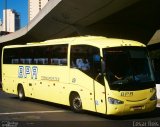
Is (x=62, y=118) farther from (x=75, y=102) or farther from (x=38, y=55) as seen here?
(x=38, y=55)

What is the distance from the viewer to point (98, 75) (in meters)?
14.6

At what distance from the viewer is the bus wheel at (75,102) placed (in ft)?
52.3

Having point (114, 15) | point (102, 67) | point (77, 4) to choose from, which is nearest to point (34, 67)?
point (102, 67)

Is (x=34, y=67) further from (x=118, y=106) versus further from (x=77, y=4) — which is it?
(x=77, y=4)

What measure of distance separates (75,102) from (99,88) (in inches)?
79.7

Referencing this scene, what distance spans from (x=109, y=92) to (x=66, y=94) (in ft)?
10.3

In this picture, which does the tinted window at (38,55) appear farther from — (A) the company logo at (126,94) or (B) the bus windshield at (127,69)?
(A) the company logo at (126,94)

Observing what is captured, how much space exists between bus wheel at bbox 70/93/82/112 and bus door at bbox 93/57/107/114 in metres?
1.34

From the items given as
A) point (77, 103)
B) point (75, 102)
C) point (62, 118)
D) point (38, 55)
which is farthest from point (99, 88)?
point (38, 55)

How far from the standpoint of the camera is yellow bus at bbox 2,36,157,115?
46.2ft

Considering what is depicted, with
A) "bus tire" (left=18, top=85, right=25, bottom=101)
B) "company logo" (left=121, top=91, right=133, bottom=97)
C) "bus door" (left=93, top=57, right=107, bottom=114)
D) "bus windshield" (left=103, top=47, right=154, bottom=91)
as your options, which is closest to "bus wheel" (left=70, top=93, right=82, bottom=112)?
"bus door" (left=93, top=57, right=107, bottom=114)

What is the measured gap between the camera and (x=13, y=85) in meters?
21.9

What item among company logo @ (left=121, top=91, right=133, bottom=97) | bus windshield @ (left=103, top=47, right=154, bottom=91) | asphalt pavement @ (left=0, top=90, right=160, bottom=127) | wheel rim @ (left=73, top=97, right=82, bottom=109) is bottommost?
asphalt pavement @ (left=0, top=90, right=160, bottom=127)

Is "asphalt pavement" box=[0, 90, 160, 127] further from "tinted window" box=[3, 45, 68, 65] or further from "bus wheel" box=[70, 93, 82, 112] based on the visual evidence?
"tinted window" box=[3, 45, 68, 65]
